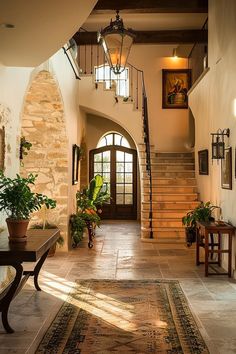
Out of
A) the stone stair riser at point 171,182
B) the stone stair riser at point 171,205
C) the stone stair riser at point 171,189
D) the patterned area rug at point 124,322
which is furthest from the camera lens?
the stone stair riser at point 171,182

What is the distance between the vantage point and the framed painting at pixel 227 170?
242 inches

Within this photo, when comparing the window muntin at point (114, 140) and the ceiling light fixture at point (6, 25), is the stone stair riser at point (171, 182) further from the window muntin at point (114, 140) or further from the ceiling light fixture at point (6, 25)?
the ceiling light fixture at point (6, 25)

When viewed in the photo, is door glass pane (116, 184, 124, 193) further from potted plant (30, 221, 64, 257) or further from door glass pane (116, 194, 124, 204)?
potted plant (30, 221, 64, 257)

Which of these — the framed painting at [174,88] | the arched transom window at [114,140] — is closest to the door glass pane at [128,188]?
the arched transom window at [114,140]

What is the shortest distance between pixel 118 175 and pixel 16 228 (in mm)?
9734

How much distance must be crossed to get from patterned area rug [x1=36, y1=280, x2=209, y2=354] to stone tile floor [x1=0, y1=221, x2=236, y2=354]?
124mm

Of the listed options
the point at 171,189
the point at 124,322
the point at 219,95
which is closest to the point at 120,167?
the point at 171,189

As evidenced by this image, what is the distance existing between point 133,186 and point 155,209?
14.5 ft

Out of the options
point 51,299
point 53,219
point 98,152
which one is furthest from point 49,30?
point 98,152

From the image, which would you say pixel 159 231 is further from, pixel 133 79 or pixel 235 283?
pixel 133 79

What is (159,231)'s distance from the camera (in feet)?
29.2

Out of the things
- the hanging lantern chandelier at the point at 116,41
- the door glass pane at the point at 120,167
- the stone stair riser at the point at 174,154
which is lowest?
the door glass pane at the point at 120,167

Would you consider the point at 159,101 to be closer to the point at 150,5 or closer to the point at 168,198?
the point at 150,5

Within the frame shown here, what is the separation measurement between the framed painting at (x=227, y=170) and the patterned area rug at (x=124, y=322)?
1.71m
